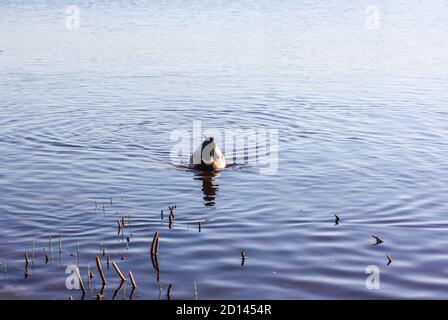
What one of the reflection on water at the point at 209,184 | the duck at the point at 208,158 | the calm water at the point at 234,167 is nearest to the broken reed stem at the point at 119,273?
the calm water at the point at 234,167

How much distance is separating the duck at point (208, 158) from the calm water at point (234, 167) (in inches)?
12.8

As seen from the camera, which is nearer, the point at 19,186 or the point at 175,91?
the point at 19,186

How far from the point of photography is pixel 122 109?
73.1ft

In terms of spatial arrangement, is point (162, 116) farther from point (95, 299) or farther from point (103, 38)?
point (103, 38)

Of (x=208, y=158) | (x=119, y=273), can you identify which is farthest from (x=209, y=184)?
(x=119, y=273)

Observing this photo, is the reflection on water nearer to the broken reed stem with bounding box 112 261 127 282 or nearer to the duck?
the duck

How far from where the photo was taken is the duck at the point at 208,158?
15611mm

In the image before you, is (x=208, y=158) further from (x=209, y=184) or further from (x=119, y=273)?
(x=119, y=273)

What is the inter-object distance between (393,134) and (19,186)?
33.6 feet

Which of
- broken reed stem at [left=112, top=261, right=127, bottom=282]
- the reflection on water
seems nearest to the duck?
the reflection on water

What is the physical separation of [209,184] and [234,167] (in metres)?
1.52

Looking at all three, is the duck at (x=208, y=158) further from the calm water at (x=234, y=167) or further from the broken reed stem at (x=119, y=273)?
the broken reed stem at (x=119, y=273)

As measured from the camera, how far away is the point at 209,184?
591 inches
